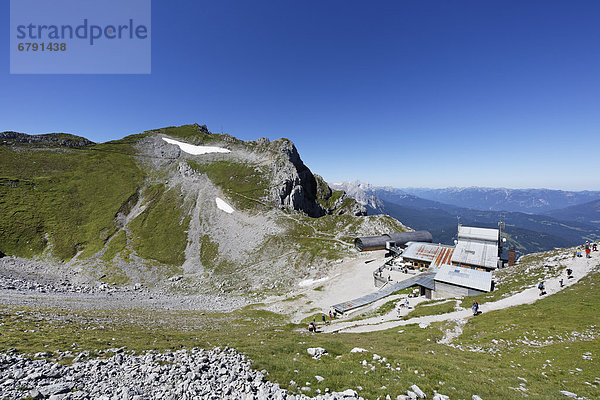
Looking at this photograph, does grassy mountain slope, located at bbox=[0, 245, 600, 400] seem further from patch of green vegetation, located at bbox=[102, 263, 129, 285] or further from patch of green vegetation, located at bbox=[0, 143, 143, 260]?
patch of green vegetation, located at bbox=[0, 143, 143, 260]

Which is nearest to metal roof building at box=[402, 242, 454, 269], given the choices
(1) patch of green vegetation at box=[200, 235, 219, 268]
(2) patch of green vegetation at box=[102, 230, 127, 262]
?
(1) patch of green vegetation at box=[200, 235, 219, 268]

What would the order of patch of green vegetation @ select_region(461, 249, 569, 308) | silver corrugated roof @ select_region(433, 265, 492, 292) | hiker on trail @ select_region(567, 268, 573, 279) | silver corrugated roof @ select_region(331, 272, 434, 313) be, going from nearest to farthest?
patch of green vegetation @ select_region(461, 249, 569, 308)
hiker on trail @ select_region(567, 268, 573, 279)
silver corrugated roof @ select_region(433, 265, 492, 292)
silver corrugated roof @ select_region(331, 272, 434, 313)

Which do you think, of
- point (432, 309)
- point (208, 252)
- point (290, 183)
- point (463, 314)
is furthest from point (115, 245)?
point (463, 314)

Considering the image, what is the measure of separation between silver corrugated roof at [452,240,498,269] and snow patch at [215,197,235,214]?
91.5m

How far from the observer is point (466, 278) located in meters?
44.0

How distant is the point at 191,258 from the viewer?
8750 centimetres

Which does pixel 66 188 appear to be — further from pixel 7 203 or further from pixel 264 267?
pixel 264 267

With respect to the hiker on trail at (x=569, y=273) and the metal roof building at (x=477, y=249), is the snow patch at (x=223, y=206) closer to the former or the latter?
the metal roof building at (x=477, y=249)

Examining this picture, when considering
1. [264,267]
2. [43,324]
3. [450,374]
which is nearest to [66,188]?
[264,267]

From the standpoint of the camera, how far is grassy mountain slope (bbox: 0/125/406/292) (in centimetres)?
7800

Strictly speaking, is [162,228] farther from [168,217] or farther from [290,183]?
[290,183]

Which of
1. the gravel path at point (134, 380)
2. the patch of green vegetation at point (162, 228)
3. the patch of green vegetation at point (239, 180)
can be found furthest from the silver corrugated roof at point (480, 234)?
the patch of green vegetation at point (162, 228)

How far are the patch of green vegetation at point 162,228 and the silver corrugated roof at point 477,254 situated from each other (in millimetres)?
90559

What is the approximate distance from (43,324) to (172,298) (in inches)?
1725
